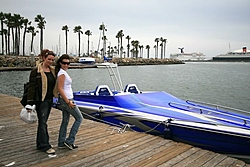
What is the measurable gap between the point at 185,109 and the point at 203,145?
1443mm

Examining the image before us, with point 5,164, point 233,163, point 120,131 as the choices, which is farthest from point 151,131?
point 5,164

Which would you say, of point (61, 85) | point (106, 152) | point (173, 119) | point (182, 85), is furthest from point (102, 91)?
point (182, 85)

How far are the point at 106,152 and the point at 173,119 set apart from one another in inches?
92.1

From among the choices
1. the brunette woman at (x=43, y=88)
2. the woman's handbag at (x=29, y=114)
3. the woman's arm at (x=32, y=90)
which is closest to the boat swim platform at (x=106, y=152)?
the brunette woman at (x=43, y=88)

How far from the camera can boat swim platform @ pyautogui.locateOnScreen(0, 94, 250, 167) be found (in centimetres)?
406

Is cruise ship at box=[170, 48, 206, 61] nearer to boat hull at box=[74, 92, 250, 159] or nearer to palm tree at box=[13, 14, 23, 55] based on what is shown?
palm tree at box=[13, 14, 23, 55]

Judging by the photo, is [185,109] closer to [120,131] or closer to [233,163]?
[120,131]

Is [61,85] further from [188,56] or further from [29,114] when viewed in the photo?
[188,56]

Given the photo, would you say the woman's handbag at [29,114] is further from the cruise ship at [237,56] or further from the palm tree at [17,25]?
the cruise ship at [237,56]

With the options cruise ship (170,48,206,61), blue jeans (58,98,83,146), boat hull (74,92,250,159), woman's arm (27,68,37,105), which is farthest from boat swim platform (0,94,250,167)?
cruise ship (170,48,206,61)

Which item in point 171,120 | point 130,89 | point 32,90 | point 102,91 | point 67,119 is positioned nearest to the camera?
point 32,90

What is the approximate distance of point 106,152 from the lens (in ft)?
14.8

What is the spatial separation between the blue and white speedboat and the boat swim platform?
3.18 feet

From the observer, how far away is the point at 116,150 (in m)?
4.62
